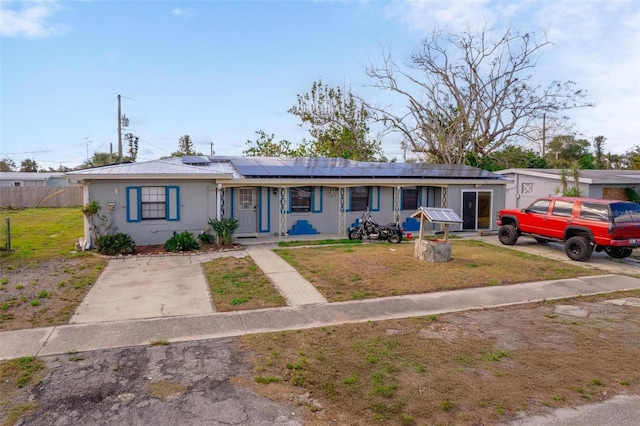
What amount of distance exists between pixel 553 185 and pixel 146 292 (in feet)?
64.4

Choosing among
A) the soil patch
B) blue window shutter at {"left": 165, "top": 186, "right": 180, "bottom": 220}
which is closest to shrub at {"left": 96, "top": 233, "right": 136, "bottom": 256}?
the soil patch

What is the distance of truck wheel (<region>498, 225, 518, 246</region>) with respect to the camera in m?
14.3

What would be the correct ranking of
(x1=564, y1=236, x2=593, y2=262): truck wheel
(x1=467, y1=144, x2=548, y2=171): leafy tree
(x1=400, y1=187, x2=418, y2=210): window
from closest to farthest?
(x1=564, y1=236, x2=593, y2=262): truck wheel, (x1=400, y1=187, x2=418, y2=210): window, (x1=467, y1=144, x2=548, y2=171): leafy tree

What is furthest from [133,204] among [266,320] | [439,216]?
[439,216]

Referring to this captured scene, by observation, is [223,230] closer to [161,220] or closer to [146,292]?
[161,220]

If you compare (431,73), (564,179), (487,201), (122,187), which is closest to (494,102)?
(431,73)

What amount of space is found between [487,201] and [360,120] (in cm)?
1666

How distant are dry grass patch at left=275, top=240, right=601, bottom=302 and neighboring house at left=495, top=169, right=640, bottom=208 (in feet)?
26.3

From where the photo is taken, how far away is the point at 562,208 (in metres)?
12.5

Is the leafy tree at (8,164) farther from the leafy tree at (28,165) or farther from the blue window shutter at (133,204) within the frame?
the blue window shutter at (133,204)

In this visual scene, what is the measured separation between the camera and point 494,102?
95.6 ft

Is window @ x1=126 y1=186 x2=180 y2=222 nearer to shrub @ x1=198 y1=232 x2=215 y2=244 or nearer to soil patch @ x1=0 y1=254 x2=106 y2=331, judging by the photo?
shrub @ x1=198 y1=232 x2=215 y2=244

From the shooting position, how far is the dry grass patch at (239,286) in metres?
7.55

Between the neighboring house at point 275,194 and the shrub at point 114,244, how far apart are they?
0.79m
